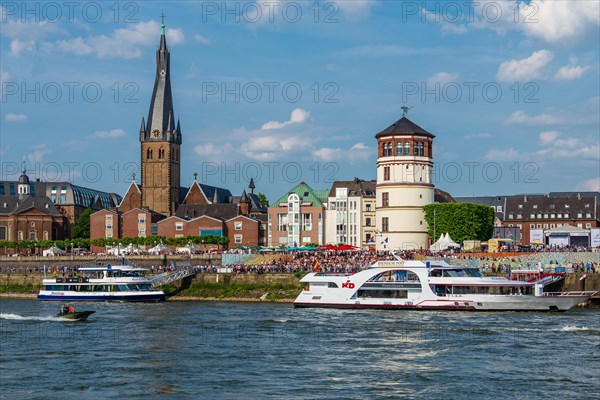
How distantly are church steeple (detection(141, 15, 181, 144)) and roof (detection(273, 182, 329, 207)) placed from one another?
30.9m

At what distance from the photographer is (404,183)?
11156cm

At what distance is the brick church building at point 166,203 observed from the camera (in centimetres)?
14138

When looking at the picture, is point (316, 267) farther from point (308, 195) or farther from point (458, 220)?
point (308, 195)

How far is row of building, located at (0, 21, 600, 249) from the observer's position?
112 meters

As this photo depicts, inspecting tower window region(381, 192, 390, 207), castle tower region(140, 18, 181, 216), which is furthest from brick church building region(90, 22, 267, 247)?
tower window region(381, 192, 390, 207)

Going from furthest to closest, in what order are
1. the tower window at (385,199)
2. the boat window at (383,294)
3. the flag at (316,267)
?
1. the tower window at (385,199)
2. the flag at (316,267)
3. the boat window at (383,294)

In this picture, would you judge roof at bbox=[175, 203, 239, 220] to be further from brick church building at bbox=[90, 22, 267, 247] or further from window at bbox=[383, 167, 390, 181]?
window at bbox=[383, 167, 390, 181]

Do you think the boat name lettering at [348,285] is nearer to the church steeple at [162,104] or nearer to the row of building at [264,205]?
the row of building at [264,205]

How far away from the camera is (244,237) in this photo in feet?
460

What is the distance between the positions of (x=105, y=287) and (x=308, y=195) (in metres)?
52.2

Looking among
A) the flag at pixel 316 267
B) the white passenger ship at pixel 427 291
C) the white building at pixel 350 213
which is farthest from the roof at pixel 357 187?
the white passenger ship at pixel 427 291

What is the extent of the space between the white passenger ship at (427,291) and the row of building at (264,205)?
37.2 metres

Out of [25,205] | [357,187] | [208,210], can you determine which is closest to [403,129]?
[357,187]

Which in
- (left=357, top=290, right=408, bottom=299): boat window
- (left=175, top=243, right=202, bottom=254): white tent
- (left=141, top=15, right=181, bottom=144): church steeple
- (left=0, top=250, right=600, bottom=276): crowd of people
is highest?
(left=141, top=15, right=181, bottom=144): church steeple
